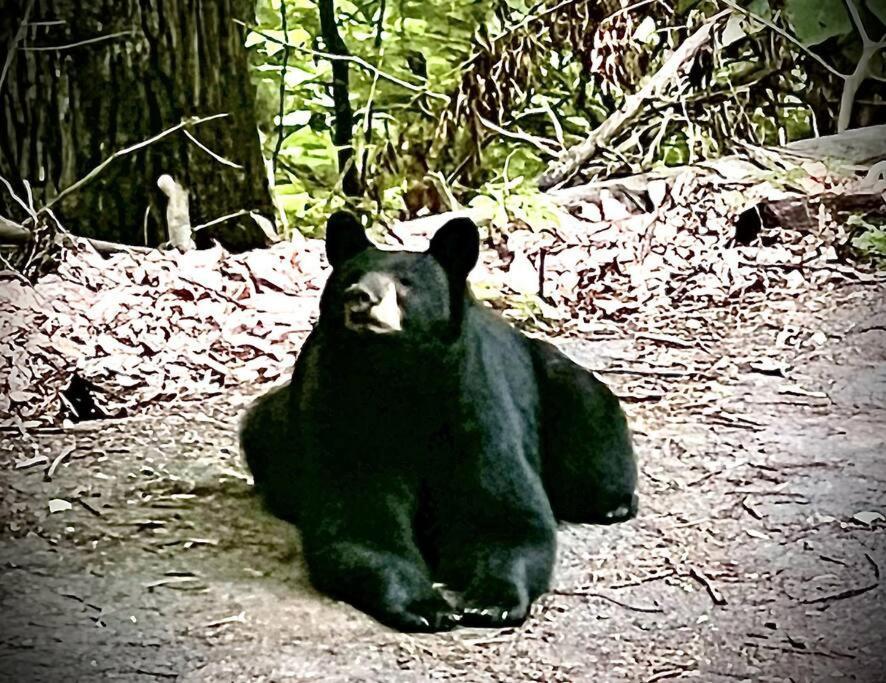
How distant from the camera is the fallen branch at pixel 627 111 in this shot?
6.45ft

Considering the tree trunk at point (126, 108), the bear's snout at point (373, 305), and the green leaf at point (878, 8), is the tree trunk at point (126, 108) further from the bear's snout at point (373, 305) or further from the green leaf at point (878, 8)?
the green leaf at point (878, 8)

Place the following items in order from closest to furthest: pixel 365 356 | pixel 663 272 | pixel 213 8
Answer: pixel 365 356 < pixel 213 8 < pixel 663 272

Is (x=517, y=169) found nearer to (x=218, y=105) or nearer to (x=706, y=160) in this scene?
(x=706, y=160)

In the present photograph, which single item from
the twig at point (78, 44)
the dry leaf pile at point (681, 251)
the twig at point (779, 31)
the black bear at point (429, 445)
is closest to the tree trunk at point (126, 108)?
the twig at point (78, 44)

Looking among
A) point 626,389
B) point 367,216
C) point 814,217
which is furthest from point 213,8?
point 814,217

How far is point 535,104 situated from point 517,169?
12cm

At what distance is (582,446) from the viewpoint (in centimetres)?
197

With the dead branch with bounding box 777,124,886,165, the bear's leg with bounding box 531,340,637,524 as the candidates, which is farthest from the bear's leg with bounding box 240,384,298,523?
the dead branch with bounding box 777,124,886,165

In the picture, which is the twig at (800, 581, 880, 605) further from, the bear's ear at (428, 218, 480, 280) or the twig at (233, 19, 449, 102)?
the twig at (233, 19, 449, 102)

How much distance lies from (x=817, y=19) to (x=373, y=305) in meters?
0.88

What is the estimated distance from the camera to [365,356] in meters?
1.74

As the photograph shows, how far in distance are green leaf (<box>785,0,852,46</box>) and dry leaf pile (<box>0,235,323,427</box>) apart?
828mm

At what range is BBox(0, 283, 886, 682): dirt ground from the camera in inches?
64.9

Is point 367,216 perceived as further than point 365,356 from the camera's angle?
Yes
